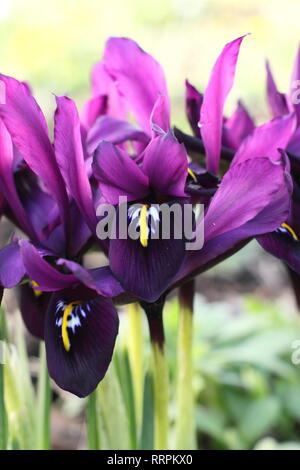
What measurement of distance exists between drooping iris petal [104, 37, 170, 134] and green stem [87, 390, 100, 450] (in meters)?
0.40

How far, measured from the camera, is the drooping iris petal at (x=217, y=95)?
843mm

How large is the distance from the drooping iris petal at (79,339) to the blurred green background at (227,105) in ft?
1.01

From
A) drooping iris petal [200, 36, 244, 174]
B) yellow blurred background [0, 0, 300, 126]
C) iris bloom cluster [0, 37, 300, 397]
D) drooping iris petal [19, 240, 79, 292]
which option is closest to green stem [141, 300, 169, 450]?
iris bloom cluster [0, 37, 300, 397]

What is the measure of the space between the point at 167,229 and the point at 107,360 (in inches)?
6.6

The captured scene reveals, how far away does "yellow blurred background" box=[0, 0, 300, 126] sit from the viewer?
4016mm

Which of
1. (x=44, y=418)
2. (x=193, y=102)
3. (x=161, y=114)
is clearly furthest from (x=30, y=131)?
(x=44, y=418)

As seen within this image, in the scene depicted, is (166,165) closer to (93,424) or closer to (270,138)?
(270,138)

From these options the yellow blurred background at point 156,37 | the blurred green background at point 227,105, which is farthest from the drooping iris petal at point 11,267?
the yellow blurred background at point 156,37

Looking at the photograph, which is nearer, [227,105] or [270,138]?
[270,138]

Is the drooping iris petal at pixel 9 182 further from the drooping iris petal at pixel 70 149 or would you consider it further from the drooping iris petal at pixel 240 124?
the drooping iris petal at pixel 240 124

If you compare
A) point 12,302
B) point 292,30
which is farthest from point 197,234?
point 292,30

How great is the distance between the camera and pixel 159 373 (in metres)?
0.92

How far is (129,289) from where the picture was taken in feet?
2.41

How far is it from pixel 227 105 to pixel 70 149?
130 inches
